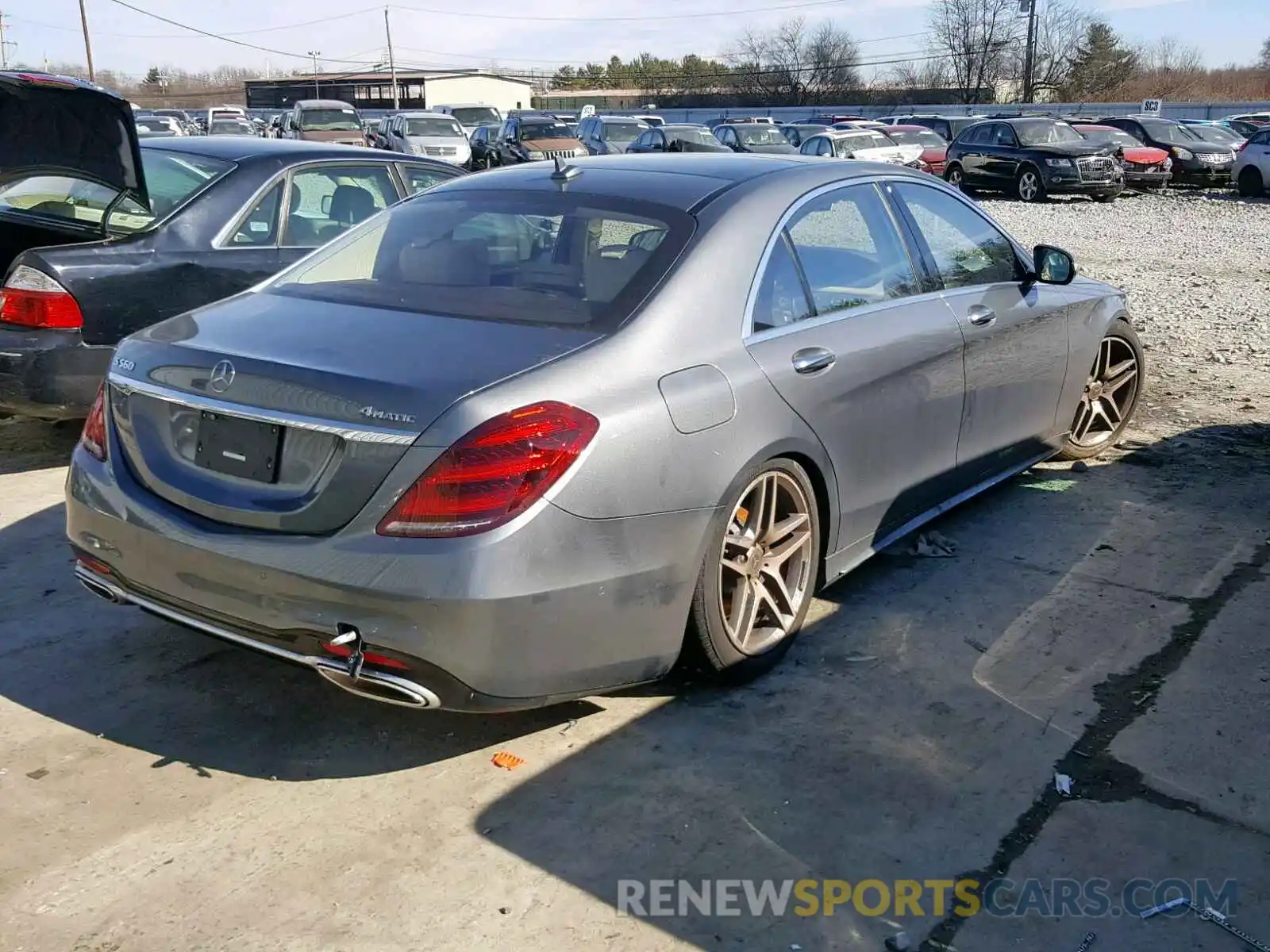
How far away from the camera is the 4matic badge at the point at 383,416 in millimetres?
2932

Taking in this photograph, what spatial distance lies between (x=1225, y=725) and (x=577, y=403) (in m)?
2.14

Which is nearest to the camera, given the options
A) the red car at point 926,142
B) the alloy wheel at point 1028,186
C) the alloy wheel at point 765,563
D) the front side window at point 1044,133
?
the alloy wheel at point 765,563

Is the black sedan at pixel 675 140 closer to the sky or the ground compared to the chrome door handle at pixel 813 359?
closer to the sky

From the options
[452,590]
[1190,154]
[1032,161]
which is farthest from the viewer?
[1190,154]

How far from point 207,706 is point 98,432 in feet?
2.89

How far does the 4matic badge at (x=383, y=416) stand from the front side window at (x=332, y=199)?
3680 mm

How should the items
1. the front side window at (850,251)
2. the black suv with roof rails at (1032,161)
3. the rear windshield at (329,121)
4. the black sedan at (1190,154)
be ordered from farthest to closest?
the rear windshield at (329,121) < the black sedan at (1190,154) < the black suv with roof rails at (1032,161) < the front side window at (850,251)

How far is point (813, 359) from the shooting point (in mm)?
3877

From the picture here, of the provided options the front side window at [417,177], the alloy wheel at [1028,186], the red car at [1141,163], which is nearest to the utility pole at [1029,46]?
the red car at [1141,163]

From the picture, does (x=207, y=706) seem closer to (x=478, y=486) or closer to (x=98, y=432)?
(x=98, y=432)

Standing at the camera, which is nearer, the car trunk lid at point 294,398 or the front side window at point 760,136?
the car trunk lid at point 294,398

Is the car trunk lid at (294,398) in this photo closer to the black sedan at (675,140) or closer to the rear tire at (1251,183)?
the black sedan at (675,140)

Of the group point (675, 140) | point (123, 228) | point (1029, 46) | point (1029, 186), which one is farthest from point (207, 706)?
point (1029, 46)

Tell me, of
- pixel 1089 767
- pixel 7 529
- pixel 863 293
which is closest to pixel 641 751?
pixel 1089 767
